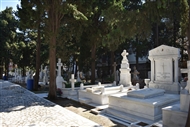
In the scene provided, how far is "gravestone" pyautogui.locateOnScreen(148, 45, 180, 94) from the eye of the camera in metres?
9.73

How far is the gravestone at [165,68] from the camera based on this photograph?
9.73 meters

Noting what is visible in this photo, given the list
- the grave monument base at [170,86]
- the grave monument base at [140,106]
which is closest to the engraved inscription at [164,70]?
the grave monument base at [170,86]

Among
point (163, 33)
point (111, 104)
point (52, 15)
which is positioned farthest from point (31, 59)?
point (111, 104)

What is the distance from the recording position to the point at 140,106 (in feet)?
22.2

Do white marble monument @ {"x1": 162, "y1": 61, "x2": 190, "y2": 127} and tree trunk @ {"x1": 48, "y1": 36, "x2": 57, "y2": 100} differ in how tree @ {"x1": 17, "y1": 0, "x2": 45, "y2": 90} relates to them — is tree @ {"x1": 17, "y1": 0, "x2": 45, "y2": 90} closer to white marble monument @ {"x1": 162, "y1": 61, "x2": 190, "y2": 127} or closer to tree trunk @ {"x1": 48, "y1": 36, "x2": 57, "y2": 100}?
tree trunk @ {"x1": 48, "y1": 36, "x2": 57, "y2": 100}

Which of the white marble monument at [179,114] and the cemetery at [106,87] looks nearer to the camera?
the white marble monument at [179,114]

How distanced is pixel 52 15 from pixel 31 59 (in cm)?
2018

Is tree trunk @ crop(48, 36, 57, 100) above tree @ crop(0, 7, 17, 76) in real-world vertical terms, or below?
below

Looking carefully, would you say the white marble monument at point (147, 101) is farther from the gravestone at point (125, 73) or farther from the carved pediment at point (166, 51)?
the gravestone at point (125, 73)

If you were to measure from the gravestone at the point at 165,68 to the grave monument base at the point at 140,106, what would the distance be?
81.3 inches

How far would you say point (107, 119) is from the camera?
681cm

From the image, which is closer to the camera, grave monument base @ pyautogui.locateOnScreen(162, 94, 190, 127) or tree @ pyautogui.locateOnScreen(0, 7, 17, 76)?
grave monument base @ pyautogui.locateOnScreen(162, 94, 190, 127)

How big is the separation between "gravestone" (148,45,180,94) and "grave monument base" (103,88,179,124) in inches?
81.3

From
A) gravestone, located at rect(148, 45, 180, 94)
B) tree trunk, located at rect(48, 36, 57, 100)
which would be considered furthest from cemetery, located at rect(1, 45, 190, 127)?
tree trunk, located at rect(48, 36, 57, 100)
